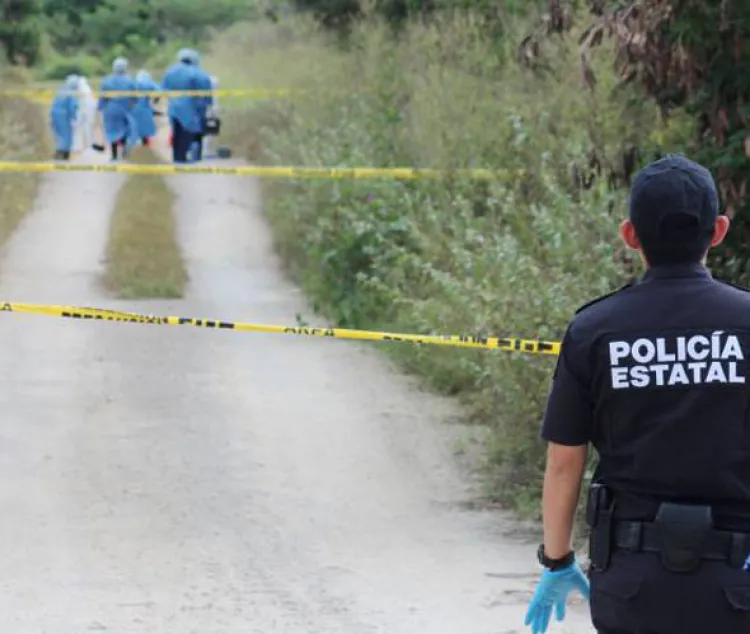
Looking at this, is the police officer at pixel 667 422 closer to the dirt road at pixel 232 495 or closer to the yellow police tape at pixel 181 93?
the dirt road at pixel 232 495

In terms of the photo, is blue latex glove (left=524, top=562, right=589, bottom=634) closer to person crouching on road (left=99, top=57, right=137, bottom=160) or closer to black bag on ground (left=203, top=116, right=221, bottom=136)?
black bag on ground (left=203, top=116, right=221, bottom=136)

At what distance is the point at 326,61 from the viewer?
63.4 ft

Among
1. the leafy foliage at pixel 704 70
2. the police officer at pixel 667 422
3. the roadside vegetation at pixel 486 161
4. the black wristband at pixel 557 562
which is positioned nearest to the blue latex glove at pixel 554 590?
the black wristband at pixel 557 562

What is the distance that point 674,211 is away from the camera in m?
3.43

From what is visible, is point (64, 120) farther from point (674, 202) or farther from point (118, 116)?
point (674, 202)

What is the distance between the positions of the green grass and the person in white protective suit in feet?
2.48

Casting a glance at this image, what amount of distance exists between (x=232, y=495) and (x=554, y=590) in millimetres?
4635

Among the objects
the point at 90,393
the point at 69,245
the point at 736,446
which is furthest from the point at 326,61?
the point at 736,446

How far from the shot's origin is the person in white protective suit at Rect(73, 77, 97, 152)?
23.5 meters

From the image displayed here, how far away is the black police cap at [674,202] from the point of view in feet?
11.2

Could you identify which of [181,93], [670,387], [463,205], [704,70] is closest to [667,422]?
[670,387]

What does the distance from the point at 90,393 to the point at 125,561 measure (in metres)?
3.81

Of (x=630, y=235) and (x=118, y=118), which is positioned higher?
(x=630, y=235)

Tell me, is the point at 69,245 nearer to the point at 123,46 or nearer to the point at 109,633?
the point at 109,633
